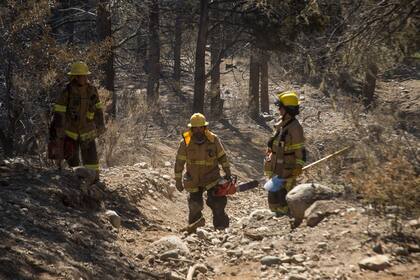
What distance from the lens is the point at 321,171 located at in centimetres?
967

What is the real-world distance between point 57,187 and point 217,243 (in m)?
1.93

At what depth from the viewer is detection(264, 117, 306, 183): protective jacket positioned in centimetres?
786

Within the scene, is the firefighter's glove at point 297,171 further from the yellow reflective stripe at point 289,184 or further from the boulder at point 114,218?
the boulder at point 114,218

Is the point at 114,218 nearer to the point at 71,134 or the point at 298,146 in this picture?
the point at 71,134

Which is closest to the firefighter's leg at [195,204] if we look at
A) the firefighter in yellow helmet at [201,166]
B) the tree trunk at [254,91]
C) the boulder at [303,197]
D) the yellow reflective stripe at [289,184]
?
the firefighter in yellow helmet at [201,166]

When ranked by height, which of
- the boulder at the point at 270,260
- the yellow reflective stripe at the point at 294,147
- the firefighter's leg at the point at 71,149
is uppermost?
the yellow reflective stripe at the point at 294,147

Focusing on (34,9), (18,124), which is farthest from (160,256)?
(34,9)

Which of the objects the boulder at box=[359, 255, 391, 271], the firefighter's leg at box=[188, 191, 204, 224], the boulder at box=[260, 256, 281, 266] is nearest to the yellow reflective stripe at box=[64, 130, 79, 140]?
the firefighter's leg at box=[188, 191, 204, 224]

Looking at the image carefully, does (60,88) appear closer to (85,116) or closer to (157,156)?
(85,116)

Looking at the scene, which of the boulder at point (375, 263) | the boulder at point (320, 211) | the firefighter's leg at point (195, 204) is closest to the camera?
the boulder at point (375, 263)

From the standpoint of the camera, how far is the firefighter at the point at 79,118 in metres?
8.02

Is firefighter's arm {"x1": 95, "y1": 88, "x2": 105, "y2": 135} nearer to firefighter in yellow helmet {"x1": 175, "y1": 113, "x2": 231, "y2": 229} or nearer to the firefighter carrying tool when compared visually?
the firefighter carrying tool

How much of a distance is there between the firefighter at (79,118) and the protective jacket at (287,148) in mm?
2367

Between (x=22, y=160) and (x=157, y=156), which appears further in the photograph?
(x=157, y=156)
